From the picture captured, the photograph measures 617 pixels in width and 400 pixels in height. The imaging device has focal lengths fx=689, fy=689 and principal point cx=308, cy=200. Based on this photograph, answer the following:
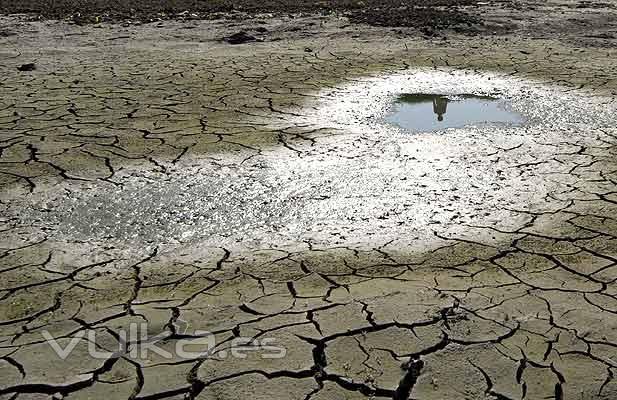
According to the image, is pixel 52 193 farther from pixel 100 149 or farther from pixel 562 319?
pixel 562 319

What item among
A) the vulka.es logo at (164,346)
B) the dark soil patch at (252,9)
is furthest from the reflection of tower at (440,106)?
the dark soil patch at (252,9)

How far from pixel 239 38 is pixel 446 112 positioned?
179 inches

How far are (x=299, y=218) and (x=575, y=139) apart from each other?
2.82 meters

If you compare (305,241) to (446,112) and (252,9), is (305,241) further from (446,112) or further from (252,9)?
(252,9)

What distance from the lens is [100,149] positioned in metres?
5.65

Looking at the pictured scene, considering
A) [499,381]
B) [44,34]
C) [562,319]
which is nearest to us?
[499,381]

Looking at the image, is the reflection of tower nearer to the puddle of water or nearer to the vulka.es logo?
the puddle of water

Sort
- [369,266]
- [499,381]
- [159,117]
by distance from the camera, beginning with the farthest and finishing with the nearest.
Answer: [159,117] < [369,266] < [499,381]

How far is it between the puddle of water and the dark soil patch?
4.37 meters

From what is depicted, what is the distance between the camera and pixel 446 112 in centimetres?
688

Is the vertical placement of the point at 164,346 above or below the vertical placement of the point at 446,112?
below

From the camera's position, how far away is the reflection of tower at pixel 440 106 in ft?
22.3

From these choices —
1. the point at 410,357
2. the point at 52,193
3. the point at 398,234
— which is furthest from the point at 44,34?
the point at 410,357

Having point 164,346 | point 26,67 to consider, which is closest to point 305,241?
point 164,346
